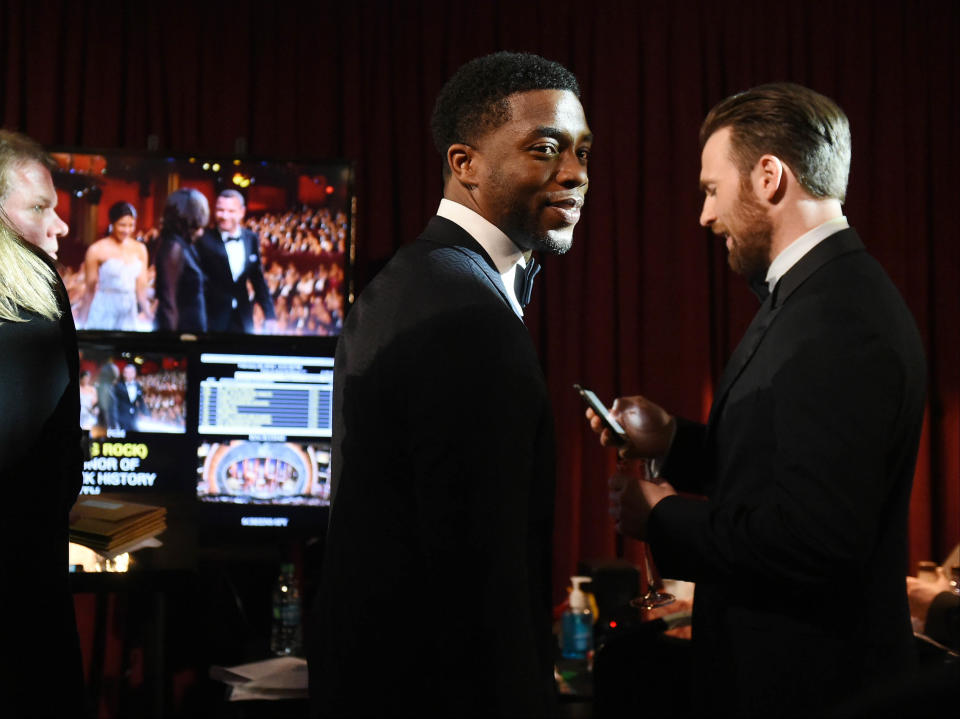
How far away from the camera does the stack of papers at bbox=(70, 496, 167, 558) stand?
1.96 m

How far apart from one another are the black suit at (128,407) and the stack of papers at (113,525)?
37.8 inches

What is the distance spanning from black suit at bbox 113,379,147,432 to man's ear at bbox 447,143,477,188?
214cm

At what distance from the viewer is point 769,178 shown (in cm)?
150

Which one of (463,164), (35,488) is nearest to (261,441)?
(35,488)

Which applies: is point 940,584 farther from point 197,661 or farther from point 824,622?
point 197,661

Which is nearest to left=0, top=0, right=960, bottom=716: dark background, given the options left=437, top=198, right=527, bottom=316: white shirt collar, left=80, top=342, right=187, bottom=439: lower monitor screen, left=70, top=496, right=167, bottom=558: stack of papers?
left=80, top=342, right=187, bottom=439: lower monitor screen

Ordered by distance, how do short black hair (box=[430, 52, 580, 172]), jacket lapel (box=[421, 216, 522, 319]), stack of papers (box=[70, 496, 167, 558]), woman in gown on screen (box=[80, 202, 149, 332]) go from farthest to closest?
1. woman in gown on screen (box=[80, 202, 149, 332])
2. stack of papers (box=[70, 496, 167, 558])
3. short black hair (box=[430, 52, 580, 172])
4. jacket lapel (box=[421, 216, 522, 319])

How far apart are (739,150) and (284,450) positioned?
6.64 ft

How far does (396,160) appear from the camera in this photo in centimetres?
368

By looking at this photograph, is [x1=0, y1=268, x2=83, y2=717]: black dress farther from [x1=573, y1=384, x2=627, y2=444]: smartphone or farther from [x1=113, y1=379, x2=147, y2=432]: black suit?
[x1=113, y1=379, x2=147, y2=432]: black suit

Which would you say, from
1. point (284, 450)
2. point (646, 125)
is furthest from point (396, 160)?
point (284, 450)

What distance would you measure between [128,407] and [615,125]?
7.08 ft

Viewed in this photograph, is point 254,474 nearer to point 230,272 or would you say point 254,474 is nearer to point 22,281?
point 230,272

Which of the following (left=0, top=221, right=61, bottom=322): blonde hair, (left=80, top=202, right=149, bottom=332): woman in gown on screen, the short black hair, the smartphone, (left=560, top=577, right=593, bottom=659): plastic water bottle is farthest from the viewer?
(left=80, top=202, right=149, bottom=332): woman in gown on screen
